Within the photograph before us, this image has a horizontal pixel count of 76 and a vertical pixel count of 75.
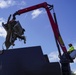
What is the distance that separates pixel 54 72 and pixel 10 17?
6273 millimetres

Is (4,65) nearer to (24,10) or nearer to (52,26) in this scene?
(52,26)

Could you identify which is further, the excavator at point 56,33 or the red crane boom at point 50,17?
the red crane boom at point 50,17

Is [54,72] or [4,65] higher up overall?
[4,65]

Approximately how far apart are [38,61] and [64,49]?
3.31m

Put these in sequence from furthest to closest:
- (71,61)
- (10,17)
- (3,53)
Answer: (10,17)
(71,61)
(3,53)

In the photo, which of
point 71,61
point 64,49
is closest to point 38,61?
point 71,61

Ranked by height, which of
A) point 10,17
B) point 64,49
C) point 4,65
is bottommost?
point 4,65

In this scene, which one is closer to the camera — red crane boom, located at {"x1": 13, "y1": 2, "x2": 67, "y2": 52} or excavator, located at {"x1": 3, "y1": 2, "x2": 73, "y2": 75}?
excavator, located at {"x1": 3, "y1": 2, "x2": 73, "y2": 75}

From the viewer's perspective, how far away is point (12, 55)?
9188mm

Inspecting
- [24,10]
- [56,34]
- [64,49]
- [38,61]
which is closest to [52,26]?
[56,34]

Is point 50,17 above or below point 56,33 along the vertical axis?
above

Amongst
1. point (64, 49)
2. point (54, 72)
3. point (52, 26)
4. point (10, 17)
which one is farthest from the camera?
point (10, 17)

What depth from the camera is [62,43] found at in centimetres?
1222

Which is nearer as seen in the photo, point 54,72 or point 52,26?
point 54,72
